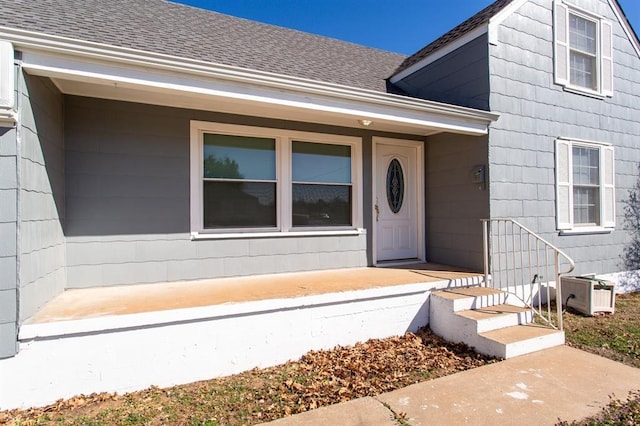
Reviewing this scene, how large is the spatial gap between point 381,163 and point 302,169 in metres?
1.43

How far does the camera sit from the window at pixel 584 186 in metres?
5.81

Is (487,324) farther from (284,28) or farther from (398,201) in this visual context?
(284,28)

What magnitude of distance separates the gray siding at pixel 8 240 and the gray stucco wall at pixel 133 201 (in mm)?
1384

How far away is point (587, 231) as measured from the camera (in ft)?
20.0

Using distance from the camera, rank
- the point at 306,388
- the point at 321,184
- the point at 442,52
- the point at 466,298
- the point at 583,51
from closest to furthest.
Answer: the point at 306,388, the point at 466,298, the point at 321,184, the point at 442,52, the point at 583,51

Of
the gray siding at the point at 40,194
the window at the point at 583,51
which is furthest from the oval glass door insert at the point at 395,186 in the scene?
the gray siding at the point at 40,194

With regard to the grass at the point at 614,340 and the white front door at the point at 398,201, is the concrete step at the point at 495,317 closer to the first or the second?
the grass at the point at 614,340

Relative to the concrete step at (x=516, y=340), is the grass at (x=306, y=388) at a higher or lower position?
lower

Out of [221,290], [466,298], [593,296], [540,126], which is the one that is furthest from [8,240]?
[593,296]

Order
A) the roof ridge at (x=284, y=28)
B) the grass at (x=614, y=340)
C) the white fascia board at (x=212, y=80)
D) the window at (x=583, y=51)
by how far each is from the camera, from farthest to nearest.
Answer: the roof ridge at (x=284, y=28), the window at (x=583, y=51), the white fascia board at (x=212, y=80), the grass at (x=614, y=340)

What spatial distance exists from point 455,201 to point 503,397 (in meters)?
3.24

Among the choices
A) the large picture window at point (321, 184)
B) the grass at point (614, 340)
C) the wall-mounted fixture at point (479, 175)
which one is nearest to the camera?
the grass at point (614, 340)

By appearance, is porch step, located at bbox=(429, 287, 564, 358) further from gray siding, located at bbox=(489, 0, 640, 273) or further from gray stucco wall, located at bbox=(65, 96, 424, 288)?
gray stucco wall, located at bbox=(65, 96, 424, 288)

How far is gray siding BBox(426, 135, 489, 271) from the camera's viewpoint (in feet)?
17.1
